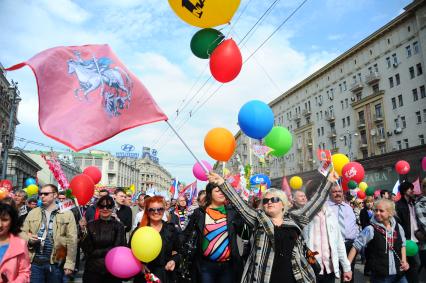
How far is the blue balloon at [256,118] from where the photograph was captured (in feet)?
16.8

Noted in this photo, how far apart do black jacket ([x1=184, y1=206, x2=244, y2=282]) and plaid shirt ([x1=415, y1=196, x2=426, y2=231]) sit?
3.36 metres

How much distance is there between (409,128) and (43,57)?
38763mm

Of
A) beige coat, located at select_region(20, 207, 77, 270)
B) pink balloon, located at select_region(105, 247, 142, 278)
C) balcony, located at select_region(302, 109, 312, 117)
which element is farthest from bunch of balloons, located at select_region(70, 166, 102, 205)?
balcony, located at select_region(302, 109, 312, 117)

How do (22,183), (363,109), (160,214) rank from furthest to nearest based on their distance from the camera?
(22,183), (363,109), (160,214)

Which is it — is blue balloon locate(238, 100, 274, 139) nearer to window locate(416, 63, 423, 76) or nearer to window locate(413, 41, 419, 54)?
window locate(416, 63, 423, 76)

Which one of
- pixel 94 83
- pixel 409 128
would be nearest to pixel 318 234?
pixel 94 83

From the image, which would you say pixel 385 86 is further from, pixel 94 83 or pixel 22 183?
pixel 22 183

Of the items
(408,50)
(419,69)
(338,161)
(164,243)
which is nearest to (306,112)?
(408,50)

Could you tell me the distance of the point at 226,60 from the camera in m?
4.79

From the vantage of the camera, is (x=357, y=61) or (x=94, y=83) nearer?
(x=94, y=83)

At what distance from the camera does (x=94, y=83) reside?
400 cm

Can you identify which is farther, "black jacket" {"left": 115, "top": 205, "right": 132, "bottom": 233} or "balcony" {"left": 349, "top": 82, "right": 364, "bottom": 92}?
"balcony" {"left": 349, "top": 82, "right": 364, "bottom": 92}

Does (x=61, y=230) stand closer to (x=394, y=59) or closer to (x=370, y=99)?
(x=394, y=59)

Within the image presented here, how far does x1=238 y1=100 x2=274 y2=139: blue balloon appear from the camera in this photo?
16.8 feet
